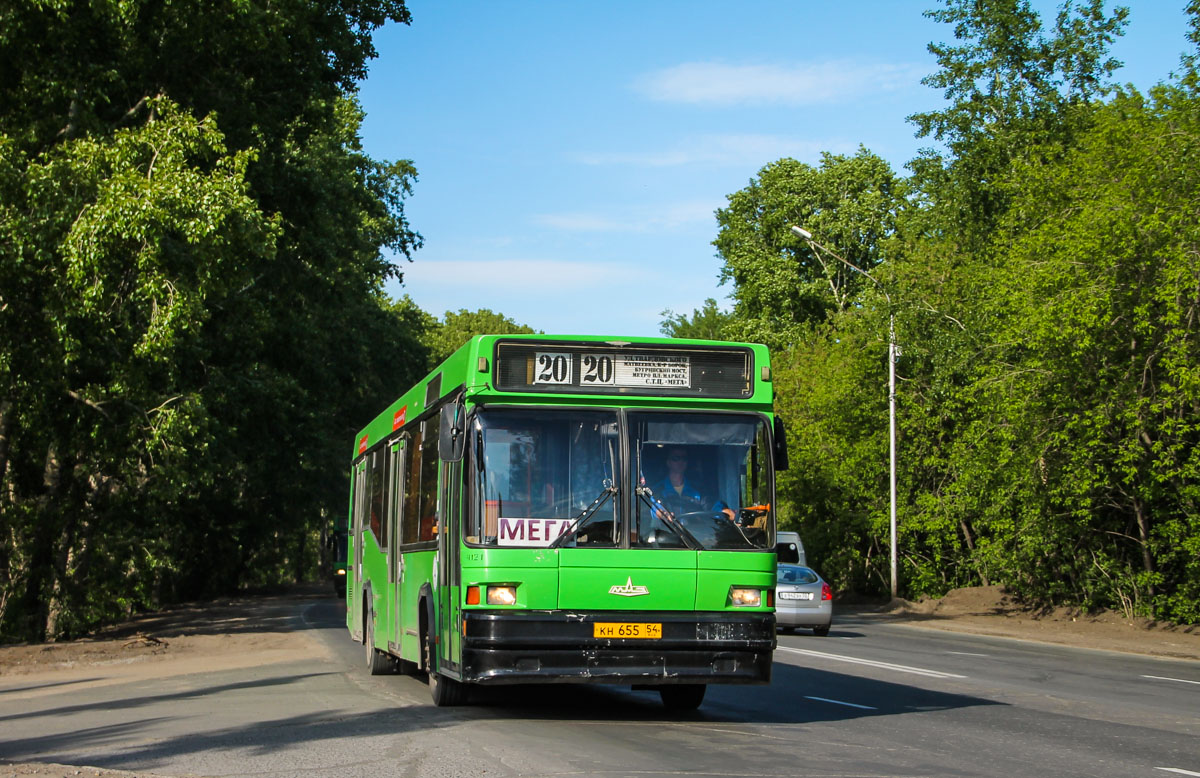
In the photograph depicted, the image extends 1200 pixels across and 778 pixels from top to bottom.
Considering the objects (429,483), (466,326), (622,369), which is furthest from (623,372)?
(466,326)

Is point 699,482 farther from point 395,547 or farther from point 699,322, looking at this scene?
point 699,322

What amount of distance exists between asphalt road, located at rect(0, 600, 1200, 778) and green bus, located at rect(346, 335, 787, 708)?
2.36 feet

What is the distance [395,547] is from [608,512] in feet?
16.8

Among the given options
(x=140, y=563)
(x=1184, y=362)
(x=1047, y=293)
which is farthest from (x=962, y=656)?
(x=140, y=563)

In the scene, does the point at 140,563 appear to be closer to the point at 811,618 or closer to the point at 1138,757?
the point at 811,618

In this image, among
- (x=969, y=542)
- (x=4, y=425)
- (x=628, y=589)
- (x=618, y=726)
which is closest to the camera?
(x=628, y=589)

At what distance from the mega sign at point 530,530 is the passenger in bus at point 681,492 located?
86cm

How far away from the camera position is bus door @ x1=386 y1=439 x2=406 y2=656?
15.6 m

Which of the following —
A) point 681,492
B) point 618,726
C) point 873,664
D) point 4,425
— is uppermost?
point 4,425

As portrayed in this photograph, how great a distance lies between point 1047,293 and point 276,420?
19.7m

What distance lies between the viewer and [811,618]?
93.9 ft

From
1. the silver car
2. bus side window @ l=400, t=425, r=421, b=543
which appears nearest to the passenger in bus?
bus side window @ l=400, t=425, r=421, b=543

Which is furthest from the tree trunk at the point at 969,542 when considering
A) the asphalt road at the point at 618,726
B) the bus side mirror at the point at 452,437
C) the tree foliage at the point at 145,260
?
the bus side mirror at the point at 452,437

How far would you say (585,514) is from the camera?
456 inches
